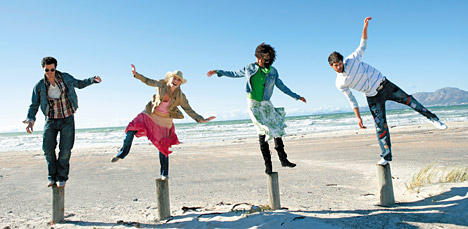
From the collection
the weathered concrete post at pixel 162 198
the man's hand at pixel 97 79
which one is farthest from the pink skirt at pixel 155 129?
the man's hand at pixel 97 79

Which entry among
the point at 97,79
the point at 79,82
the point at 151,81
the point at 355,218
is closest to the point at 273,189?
the point at 355,218

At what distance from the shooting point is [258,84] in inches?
183

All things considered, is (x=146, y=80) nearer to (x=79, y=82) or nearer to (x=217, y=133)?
(x=79, y=82)

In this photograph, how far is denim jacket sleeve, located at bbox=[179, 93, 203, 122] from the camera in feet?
15.6

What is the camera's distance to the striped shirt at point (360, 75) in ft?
15.2

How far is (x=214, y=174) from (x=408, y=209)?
195 inches

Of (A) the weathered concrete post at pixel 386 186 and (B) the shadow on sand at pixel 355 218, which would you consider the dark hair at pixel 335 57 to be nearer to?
(A) the weathered concrete post at pixel 386 186

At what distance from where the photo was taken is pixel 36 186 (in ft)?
23.9

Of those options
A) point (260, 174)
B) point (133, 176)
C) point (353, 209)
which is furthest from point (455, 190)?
point (133, 176)

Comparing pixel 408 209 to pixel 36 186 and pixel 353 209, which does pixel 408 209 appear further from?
pixel 36 186

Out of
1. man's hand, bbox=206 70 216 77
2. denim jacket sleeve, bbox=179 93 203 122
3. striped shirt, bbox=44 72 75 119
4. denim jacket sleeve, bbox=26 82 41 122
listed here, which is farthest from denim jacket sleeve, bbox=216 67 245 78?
denim jacket sleeve, bbox=26 82 41 122

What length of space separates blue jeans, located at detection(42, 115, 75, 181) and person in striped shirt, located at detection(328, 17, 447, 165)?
4079mm

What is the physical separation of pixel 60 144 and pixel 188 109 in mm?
1949

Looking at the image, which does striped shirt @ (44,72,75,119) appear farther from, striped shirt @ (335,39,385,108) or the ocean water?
the ocean water
